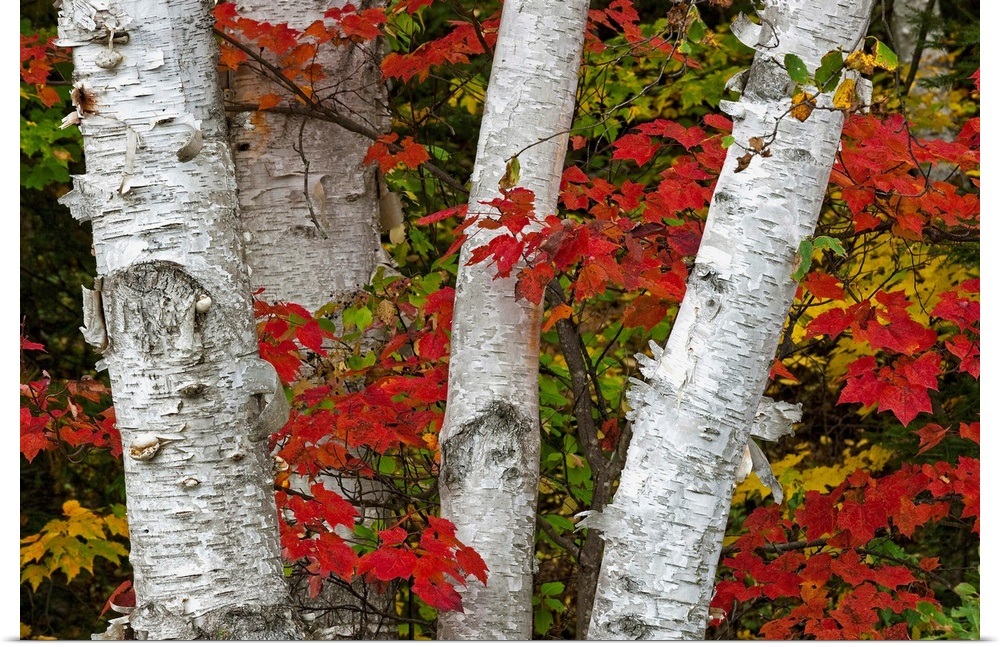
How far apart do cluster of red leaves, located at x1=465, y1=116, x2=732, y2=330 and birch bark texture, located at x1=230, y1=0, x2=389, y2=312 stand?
2.30 ft

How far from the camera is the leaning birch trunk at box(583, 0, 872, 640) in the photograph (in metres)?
1.51

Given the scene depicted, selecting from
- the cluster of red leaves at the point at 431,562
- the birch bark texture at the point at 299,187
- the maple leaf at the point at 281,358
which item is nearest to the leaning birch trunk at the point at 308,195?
the birch bark texture at the point at 299,187

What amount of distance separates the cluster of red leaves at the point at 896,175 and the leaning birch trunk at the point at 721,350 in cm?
42

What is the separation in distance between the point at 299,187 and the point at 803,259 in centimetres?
151

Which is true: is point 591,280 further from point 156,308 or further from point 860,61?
point 156,308

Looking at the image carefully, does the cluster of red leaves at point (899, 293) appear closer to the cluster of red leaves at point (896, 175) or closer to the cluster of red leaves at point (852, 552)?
the cluster of red leaves at point (896, 175)

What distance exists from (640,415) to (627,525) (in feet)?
0.66

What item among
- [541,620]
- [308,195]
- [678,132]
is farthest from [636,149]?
[541,620]

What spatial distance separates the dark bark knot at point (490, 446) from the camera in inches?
70.9

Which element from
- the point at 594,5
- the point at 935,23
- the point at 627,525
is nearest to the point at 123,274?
the point at 627,525

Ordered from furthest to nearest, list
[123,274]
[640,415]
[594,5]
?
[594,5]
[640,415]
[123,274]

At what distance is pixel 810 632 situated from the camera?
2.20m

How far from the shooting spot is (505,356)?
183 centimetres

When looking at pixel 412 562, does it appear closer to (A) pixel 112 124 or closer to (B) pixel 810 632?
(A) pixel 112 124
